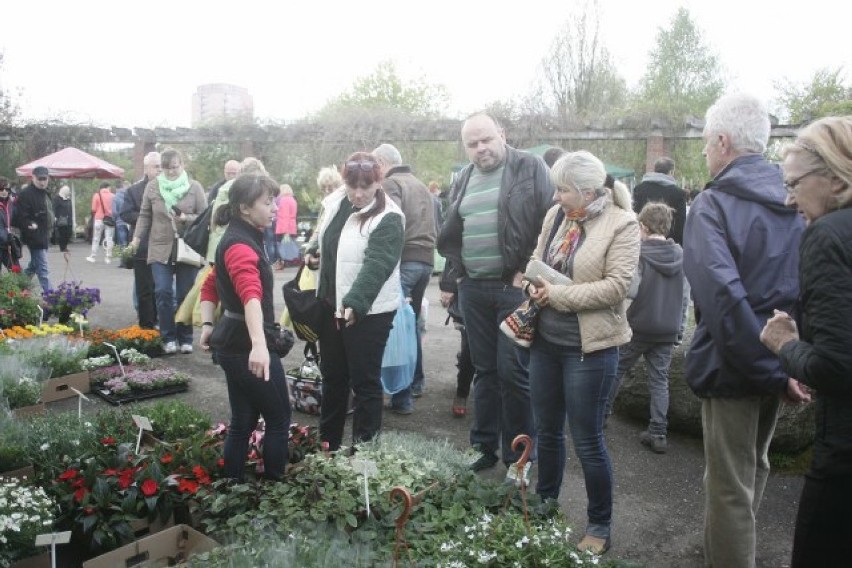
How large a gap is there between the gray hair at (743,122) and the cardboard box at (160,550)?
269cm

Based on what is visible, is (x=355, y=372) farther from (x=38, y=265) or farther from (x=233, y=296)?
(x=38, y=265)

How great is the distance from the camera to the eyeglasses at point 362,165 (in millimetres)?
3707

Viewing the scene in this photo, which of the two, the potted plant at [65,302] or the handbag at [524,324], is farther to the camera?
the potted plant at [65,302]

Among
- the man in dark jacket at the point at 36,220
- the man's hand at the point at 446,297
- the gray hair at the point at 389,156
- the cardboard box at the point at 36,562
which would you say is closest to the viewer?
the cardboard box at the point at 36,562

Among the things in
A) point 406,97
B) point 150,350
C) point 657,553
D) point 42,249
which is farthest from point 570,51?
point 657,553

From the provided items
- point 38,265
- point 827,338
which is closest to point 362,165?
point 827,338

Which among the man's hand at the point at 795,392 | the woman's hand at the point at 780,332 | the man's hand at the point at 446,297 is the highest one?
A: the woman's hand at the point at 780,332

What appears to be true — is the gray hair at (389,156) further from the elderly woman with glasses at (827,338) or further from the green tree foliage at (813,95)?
the green tree foliage at (813,95)

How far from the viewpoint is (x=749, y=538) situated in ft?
8.83

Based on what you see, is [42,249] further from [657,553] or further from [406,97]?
[406,97]

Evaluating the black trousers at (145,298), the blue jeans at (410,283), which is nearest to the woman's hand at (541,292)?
the blue jeans at (410,283)

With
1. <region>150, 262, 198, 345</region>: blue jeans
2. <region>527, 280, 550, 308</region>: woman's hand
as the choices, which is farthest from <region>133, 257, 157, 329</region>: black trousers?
A: <region>527, 280, 550, 308</region>: woman's hand

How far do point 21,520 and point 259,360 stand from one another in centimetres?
112

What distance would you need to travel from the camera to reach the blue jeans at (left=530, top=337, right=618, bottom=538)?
303 cm
